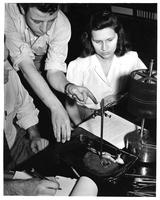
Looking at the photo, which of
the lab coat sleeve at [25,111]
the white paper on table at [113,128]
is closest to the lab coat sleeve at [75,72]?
the lab coat sleeve at [25,111]

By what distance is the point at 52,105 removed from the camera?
3.80ft

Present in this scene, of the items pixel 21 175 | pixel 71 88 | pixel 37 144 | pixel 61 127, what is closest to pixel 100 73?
pixel 71 88

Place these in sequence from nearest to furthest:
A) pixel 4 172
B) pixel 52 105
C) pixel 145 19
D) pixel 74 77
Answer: pixel 4 172, pixel 52 105, pixel 74 77, pixel 145 19

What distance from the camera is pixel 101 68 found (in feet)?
5.61

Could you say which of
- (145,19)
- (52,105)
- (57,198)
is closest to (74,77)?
(52,105)

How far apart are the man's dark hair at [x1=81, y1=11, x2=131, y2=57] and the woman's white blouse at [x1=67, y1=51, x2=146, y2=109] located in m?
0.04

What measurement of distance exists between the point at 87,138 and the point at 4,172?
1.09 ft

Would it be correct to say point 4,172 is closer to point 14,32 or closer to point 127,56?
point 14,32

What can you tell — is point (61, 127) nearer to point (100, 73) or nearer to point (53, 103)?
point (53, 103)

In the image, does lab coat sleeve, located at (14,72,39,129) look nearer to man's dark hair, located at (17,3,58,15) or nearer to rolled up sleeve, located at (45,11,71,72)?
rolled up sleeve, located at (45,11,71,72)

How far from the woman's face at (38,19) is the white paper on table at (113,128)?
50cm

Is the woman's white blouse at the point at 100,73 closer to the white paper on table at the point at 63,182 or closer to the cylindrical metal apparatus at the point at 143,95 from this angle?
the cylindrical metal apparatus at the point at 143,95

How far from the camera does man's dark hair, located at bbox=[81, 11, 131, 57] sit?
1517 mm

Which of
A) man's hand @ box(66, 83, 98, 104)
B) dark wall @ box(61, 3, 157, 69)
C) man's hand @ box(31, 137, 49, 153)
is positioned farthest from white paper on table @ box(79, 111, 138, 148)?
dark wall @ box(61, 3, 157, 69)
